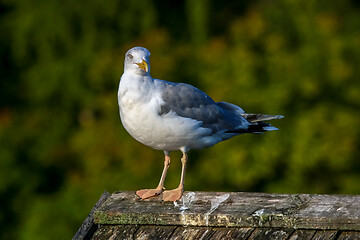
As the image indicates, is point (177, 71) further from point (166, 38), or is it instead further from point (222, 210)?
point (222, 210)

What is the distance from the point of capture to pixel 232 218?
4988 millimetres

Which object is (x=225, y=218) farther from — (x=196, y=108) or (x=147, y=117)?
(x=196, y=108)

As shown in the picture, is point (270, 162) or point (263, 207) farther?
point (270, 162)

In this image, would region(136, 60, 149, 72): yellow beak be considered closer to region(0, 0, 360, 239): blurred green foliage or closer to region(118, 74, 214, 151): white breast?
region(118, 74, 214, 151): white breast

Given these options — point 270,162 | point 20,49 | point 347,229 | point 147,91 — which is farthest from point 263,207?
point 20,49

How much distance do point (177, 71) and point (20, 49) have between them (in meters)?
6.79

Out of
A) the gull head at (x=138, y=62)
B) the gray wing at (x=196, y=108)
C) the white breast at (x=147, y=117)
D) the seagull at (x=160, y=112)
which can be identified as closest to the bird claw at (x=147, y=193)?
the seagull at (x=160, y=112)

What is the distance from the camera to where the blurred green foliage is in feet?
67.4

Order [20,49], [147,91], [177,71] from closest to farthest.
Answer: [147,91] < [177,71] < [20,49]

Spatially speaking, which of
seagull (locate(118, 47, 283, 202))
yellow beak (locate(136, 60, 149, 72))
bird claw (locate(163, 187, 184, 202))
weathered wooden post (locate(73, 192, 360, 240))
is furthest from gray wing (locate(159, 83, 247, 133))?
weathered wooden post (locate(73, 192, 360, 240))

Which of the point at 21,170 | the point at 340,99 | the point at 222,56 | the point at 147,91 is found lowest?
the point at 21,170

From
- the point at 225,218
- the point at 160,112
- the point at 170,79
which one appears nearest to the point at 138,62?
the point at 160,112

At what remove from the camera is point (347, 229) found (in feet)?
15.9

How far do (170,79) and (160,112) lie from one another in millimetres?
15587
